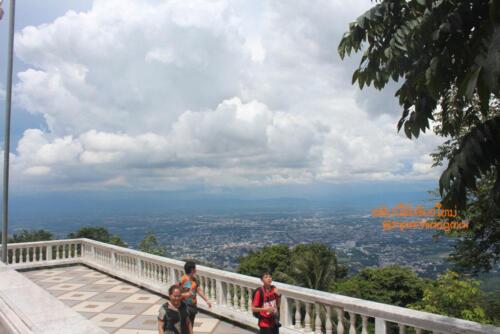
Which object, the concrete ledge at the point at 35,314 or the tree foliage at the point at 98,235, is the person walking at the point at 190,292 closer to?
the concrete ledge at the point at 35,314

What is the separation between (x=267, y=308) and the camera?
16.8ft

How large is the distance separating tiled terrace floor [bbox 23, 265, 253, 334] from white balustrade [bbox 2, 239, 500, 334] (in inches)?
11.8

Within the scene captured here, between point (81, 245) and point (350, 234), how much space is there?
103377 millimetres

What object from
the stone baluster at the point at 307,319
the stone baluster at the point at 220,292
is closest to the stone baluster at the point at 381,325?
the stone baluster at the point at 307,319

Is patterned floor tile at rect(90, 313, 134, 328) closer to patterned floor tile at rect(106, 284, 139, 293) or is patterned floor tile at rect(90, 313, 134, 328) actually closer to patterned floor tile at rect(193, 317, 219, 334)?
patterned floor tile at rect(193, 317, 219, 334)

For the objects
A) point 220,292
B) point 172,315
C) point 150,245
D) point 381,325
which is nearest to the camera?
point 172,315

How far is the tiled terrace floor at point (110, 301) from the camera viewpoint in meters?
7.29

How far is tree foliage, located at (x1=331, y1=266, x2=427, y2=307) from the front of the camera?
35.8 metres

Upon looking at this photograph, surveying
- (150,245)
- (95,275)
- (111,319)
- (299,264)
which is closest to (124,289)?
(95,275)

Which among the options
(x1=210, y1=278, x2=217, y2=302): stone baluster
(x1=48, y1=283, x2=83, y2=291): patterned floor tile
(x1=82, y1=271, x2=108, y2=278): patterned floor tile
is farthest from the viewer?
(x1=82, y1=271, x2=108, y2=278): patterned floor tile

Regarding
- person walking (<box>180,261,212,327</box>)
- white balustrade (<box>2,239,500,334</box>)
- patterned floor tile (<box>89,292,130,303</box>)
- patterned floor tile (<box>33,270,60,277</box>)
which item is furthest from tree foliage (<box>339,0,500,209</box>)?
patterned floor tile (<box>33,270,60,277</box>)

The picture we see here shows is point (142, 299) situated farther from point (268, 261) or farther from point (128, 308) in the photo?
point (268, 261)

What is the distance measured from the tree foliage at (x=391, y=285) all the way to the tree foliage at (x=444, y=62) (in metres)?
34.5

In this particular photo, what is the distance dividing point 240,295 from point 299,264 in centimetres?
2442
